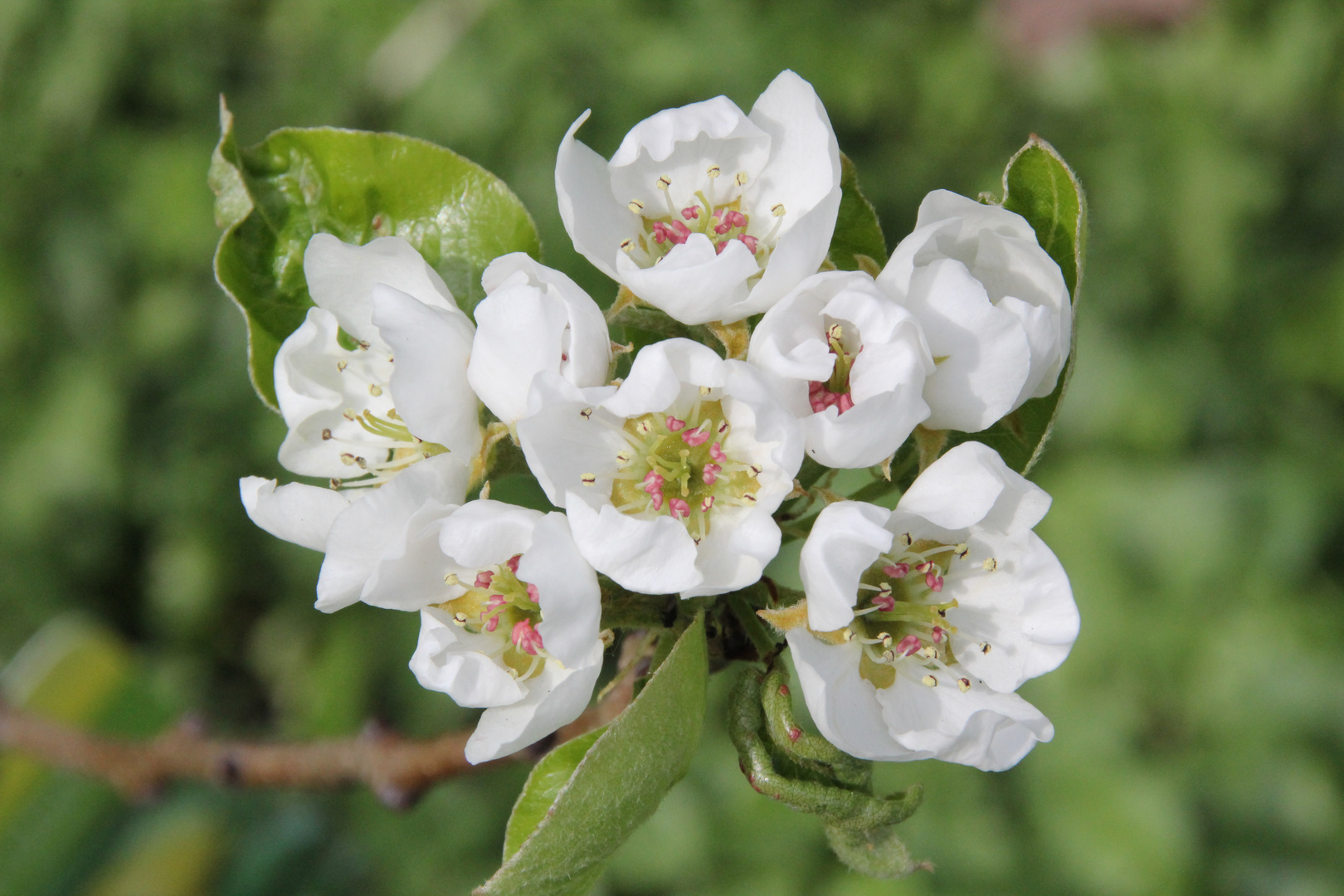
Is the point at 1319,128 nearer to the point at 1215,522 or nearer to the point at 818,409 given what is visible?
the point at 1215,522

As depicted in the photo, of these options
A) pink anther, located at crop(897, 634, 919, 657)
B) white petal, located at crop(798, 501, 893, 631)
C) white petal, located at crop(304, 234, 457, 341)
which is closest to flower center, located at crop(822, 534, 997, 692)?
pink anther, located at crop(897, 634, 919, 657)

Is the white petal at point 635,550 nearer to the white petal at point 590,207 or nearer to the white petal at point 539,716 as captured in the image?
the white petal at point 539,716

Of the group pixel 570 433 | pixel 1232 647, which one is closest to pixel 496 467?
pixel 570 433

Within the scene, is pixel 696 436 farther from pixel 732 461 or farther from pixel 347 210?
pixel 347 210

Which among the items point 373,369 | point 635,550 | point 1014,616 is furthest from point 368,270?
point 1014,616

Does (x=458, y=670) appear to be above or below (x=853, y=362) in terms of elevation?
below

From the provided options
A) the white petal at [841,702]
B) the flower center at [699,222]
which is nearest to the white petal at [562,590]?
the white petal at [841,702]

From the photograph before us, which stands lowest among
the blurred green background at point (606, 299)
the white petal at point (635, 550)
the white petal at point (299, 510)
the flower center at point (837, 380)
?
the blurred green background at point (606, 299)
